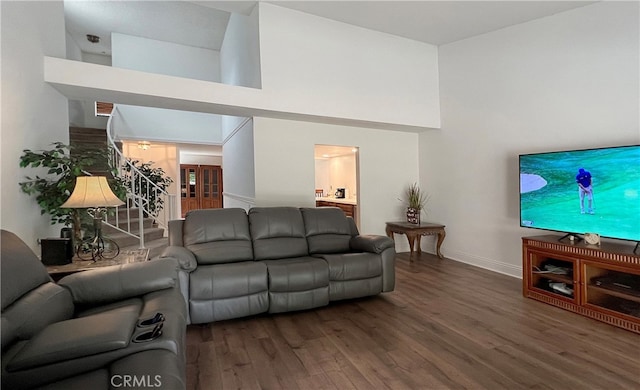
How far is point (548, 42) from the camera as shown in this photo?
3742mm

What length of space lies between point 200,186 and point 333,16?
8.08 m

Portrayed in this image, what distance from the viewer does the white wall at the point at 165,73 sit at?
6.74m

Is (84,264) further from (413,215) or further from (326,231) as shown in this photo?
(413,215)

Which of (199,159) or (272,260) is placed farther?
(199,159)

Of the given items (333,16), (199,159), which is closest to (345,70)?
(333,16)

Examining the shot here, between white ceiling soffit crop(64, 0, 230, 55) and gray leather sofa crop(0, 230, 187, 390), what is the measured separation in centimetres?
490

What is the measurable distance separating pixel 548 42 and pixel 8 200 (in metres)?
5.56

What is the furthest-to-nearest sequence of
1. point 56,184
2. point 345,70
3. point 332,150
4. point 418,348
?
1. point 332,150
2. point 345,70
3. point 56,184
4. point 418,348

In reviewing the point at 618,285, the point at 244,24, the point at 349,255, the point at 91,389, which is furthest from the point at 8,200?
Answer: the point at 618,285

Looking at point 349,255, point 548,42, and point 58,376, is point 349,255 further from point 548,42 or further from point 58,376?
point 548,42

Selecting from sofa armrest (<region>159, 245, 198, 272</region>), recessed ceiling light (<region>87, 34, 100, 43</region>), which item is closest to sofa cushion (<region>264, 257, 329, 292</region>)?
sofa armrest (<region>159, 245, 198, 272</region>)

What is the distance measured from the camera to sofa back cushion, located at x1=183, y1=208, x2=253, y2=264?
3.15 meters

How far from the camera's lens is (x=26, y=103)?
2.69 metres

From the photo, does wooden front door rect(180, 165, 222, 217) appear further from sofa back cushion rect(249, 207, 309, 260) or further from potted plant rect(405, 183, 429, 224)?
sofa back cushion rect(249, 207, 309, 260)
